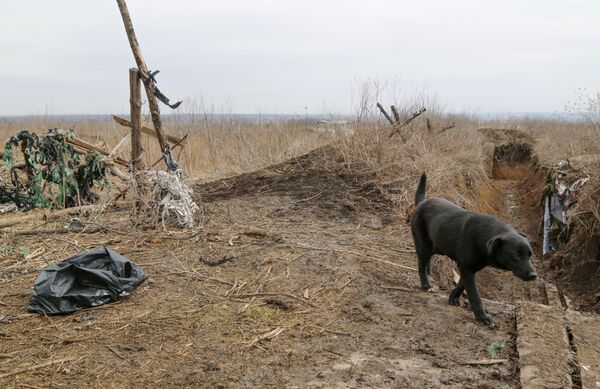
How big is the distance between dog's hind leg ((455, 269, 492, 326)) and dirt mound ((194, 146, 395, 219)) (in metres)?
3.51

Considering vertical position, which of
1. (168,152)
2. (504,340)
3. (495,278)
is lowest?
(495,278)

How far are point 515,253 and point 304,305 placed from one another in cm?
178

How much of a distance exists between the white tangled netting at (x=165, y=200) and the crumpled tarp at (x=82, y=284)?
6.00 ft

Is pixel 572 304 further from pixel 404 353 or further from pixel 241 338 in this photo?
pixel 241 338

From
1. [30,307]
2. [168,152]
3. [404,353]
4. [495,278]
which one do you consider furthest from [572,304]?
[30,307]

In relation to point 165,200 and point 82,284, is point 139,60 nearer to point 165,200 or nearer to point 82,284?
point 165,200

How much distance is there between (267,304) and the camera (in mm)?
4406

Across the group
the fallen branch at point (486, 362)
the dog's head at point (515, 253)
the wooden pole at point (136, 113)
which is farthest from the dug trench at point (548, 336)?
the wooden pole at point (136, 113)

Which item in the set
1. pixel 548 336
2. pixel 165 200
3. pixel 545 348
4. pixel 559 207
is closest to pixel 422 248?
pixel 548 336

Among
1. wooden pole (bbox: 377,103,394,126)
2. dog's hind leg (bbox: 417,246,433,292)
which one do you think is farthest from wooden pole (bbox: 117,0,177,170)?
wooden pole (bbox: 377,103,394,126)

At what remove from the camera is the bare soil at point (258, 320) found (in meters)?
3.31

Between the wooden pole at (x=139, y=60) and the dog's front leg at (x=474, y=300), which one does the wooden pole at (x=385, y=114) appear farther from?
the dog's front leg at (x=474, y=300)

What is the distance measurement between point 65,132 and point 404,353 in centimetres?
643

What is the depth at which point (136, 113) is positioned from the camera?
7035 mm
